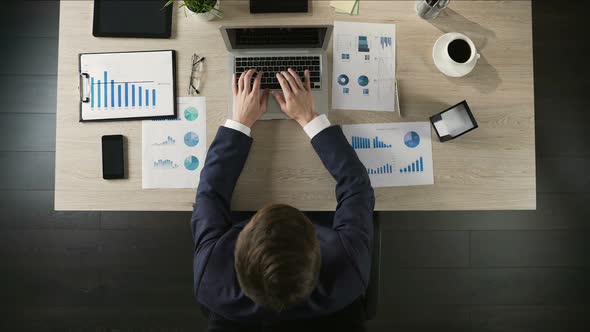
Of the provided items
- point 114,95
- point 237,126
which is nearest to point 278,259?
point 237,126

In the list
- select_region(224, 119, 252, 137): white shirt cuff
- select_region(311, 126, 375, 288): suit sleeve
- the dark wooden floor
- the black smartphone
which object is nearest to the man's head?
select_region(311, 126, 375, 288): suit sleeve

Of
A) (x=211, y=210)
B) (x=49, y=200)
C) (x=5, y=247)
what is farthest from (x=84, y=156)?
(x=5, y=247)

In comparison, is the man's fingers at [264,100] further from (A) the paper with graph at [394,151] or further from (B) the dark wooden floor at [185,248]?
(B) the dark wooden floor at [185,248]

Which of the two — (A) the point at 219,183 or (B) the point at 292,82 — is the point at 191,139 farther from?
(B) the point at 292,82

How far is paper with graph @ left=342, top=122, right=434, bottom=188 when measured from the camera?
127 cm

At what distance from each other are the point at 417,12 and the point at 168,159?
97 centimetres

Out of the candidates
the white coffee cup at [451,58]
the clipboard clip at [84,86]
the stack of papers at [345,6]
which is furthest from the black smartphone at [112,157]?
the white coffee cup at [451,58]

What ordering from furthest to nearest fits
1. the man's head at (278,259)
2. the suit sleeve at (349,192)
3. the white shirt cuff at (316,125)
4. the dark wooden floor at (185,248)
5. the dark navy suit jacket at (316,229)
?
the dark wooden floor at (185,248)
the white shirt cuff at (316,125)
the suit sleeve at (349,192)
the dark navy suit jacket at (316,229)
the man's head at (278,259)

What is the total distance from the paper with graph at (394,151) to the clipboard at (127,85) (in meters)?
0.61

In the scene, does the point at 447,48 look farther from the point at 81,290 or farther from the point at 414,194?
the point at 81,290

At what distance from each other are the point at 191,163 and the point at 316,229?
1.52 ft

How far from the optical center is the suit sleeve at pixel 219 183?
3.67 ft

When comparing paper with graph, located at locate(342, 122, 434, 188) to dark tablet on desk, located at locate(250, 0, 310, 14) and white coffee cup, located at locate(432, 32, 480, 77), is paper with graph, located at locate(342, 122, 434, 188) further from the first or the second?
dark tablet on desk, located at locate(250, 0, 310, 14)

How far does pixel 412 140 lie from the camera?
1.27m
